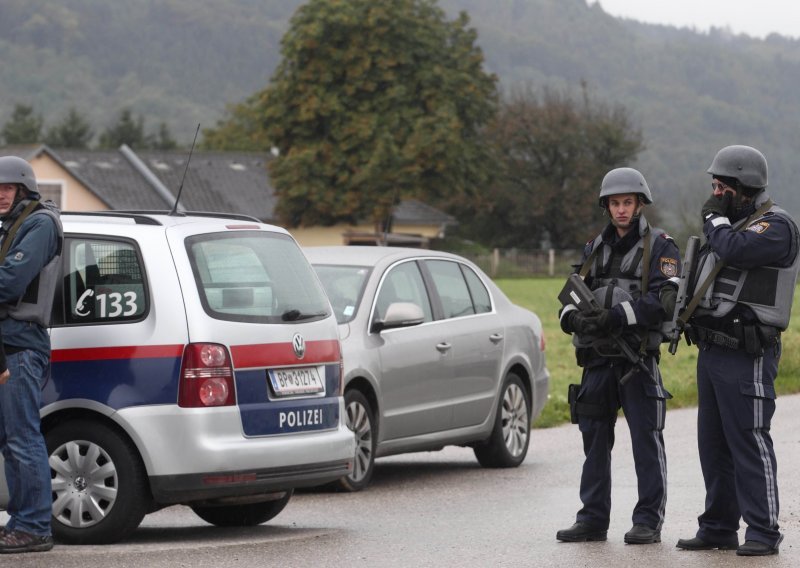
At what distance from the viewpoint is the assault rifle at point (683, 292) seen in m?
7.71

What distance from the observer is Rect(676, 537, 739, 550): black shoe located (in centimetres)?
771

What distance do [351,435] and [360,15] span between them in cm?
6411

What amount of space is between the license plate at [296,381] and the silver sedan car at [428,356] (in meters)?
2.07

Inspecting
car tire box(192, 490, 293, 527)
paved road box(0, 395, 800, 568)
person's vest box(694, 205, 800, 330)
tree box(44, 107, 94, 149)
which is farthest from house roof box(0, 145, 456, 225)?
person's vest box(694, 205, 800, 330)

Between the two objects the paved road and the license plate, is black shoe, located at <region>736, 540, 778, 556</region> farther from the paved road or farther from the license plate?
the license plate

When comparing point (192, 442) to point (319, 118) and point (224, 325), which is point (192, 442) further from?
point (319, 118)

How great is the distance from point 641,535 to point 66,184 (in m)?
78.1

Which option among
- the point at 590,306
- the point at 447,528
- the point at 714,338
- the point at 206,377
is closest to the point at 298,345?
the point at 206,377

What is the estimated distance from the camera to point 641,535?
25.9 ft

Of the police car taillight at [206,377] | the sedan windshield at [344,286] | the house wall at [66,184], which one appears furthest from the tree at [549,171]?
the police car taillight at [206,377]

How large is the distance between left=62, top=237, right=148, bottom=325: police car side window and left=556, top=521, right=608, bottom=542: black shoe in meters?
2.43

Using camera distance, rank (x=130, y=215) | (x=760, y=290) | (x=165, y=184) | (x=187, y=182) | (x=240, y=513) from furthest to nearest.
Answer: (x=165, y=184)
(x=187, y=182)
(x=240, y=513)
(x=130, y=215)
(x=760, y=290)

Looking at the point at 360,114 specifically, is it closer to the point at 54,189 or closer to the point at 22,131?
the point at 54,189

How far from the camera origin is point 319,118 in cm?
7169
